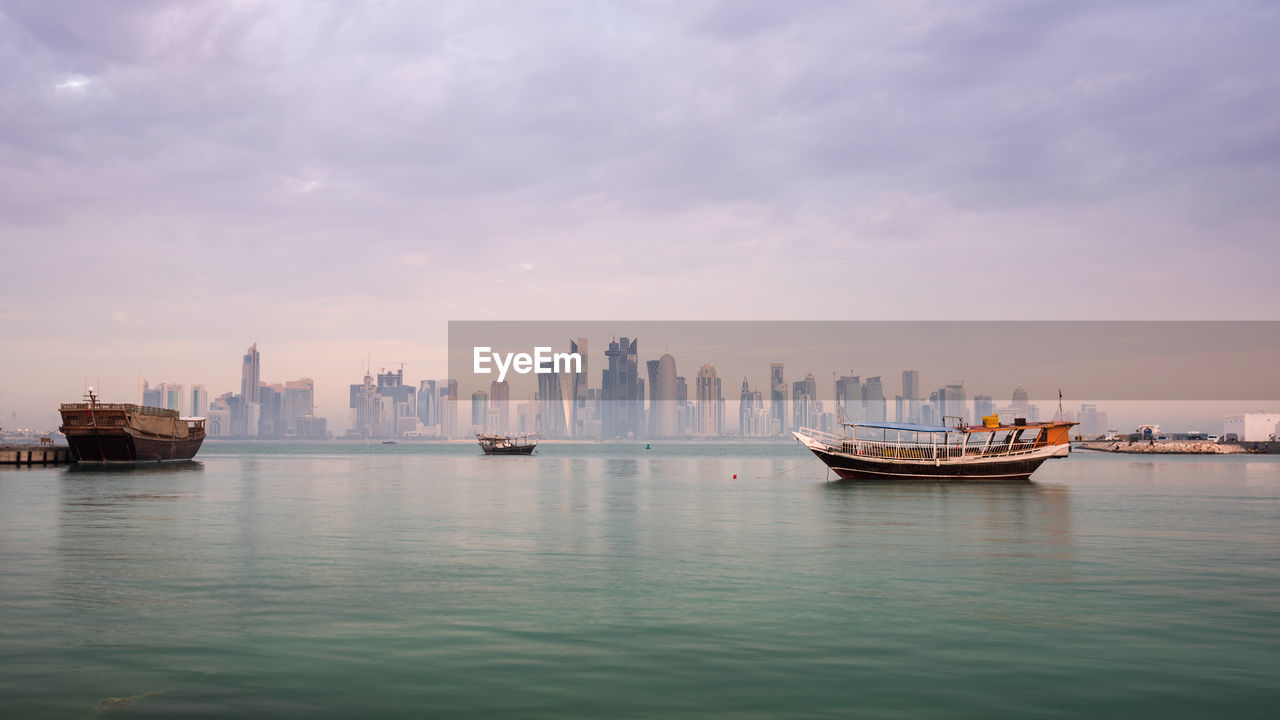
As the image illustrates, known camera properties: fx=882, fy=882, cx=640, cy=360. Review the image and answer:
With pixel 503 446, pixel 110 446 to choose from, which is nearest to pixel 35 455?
pixel 110 446

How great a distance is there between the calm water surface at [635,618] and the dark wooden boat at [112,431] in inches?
2962

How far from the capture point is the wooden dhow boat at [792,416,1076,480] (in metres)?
79.7

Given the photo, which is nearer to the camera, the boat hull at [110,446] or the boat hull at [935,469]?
the boat hull at [935,469]

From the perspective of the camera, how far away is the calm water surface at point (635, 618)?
14.2 meters

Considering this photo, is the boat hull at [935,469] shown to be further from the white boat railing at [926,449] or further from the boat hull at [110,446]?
the boat hull at [110,446]

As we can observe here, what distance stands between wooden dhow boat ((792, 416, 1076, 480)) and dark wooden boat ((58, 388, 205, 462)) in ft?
287

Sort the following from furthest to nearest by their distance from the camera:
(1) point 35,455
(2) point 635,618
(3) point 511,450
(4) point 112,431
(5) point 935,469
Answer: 1. (3) point 511,450
2. (1) point 35,455
3. (4) point 112,431
4. (5) point 935,469
5. (2) point 635,618

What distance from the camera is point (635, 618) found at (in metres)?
20.4

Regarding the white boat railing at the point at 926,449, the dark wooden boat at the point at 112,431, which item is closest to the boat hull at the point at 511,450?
the dark wooden boat at the point at 112,431

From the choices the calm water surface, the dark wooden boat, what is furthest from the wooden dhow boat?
the dark wooden boat

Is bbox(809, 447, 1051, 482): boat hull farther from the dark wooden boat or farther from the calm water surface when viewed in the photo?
the dark wooden boat

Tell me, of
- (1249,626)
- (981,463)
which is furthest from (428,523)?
(981,463)

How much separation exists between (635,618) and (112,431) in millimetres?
113361

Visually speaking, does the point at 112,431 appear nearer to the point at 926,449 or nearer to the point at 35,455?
the point at 35,455
